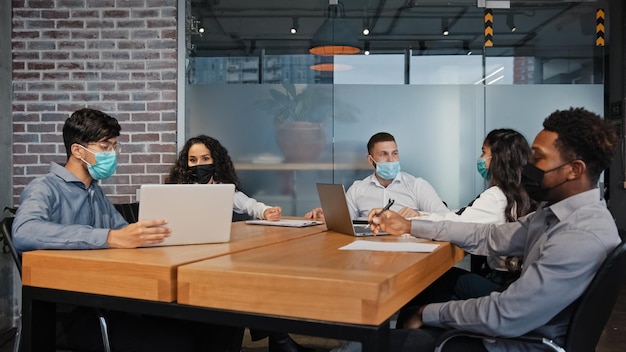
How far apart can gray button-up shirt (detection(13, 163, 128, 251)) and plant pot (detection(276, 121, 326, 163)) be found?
97.9 inches

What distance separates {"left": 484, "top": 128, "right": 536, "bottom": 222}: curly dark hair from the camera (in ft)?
10.1

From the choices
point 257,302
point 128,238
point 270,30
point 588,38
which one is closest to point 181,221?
point 128,238

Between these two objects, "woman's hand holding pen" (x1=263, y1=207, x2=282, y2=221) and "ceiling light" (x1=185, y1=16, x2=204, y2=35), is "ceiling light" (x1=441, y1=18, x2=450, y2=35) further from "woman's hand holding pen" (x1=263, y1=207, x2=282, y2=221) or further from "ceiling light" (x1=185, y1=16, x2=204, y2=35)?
"woman's hand holding pen" (x1=263, y1=207, x2=282, y2=221)

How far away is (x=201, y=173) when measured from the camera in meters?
4.00

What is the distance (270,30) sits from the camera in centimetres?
529

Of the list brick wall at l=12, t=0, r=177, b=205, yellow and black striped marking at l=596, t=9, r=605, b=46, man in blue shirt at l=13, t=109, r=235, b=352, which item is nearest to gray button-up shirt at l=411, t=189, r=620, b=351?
man in blue shirt at l=13, t=109, r=235, b=352

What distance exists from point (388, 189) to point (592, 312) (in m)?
2.45

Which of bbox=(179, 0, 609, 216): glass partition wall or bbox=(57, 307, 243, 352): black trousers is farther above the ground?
bbox=(179, 0, 609, 216): glass partition wall

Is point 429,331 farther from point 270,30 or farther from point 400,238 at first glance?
point 270,30

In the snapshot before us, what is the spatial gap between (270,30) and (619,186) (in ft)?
12.2

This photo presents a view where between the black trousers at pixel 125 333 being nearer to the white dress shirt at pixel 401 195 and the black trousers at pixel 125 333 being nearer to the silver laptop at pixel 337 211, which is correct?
the silver laptop at pixel 337 211

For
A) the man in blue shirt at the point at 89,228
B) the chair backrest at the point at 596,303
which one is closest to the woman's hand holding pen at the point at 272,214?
the man in blue shirt at the point at 89,228

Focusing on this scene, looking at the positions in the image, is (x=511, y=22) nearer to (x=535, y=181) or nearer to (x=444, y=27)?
(x=444, y=27)

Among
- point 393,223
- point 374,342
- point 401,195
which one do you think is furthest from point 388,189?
point 374,342
